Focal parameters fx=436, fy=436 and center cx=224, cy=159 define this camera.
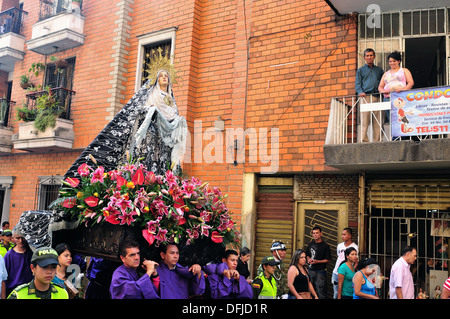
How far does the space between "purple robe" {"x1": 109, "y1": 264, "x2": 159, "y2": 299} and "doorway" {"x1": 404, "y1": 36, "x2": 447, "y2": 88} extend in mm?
6999

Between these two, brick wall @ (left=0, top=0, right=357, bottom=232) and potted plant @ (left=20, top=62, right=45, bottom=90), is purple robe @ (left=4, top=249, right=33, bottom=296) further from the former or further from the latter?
potted plant @ (left=20, top=62, right=45, bottom=90)

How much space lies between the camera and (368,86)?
7.95 meters

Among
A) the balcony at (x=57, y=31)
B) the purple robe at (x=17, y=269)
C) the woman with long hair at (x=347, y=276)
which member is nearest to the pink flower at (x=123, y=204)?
the purple robe at (x=17, y=269)

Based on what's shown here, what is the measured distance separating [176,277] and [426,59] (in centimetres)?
846

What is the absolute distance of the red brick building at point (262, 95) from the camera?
8.29m

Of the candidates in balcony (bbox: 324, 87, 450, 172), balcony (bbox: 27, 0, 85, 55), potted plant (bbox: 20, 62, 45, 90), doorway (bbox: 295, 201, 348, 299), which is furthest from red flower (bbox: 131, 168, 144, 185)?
potted plant (bbox: 20, 62, 45, 90)

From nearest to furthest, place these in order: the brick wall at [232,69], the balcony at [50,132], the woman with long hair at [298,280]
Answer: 1. the woman with long hair at [298,280]
2. the brick wall at [232,69]
3. the balcony at [50,132]

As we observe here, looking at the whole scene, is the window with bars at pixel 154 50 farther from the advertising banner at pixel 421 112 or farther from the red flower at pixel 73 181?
the red flower at pixel 73 181

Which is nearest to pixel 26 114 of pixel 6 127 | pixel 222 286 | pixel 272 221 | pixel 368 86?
pixel 6 127

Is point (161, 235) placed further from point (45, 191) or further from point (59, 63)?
point (59, 63)

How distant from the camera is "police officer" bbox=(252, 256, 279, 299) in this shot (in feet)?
18.2

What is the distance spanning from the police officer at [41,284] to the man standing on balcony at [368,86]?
19.1 ft

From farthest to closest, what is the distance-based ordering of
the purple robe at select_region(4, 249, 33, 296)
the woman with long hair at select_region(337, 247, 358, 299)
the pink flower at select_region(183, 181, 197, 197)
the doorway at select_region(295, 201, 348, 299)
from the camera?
the doorway at select_region(295, 201, 348, 299), the woman with long hair at select_region(337, 247, 358, 299), the purple robe at select_region(4, 249, 33, 296), the pink flower at select_region(183, 181, 197, 197)
